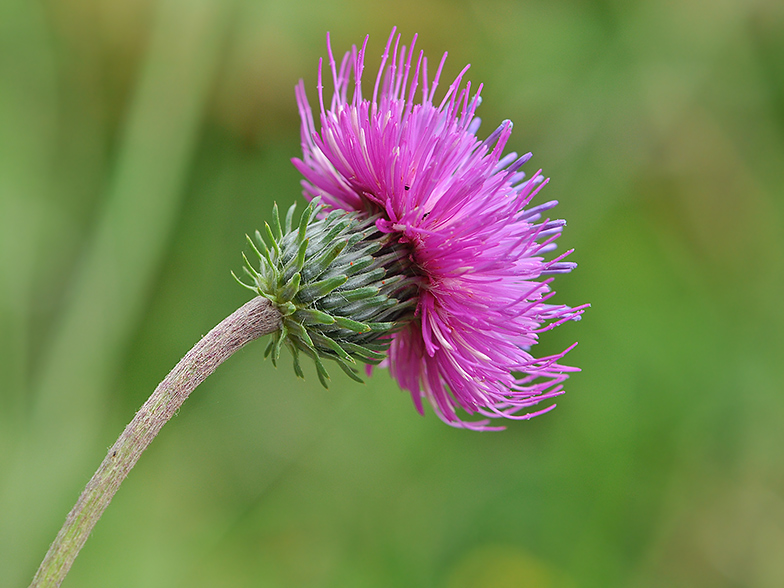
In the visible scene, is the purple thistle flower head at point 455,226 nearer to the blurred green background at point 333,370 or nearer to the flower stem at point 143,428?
the flower stem at point 143,428

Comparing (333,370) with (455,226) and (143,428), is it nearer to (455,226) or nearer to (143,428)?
(455,226)

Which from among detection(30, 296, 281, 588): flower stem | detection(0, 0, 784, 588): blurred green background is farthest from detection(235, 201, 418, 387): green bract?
detection(0, 0, 784, 588): blurred green background

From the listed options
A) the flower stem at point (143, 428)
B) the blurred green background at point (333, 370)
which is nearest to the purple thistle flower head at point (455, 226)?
the flower stem at point (143, 428)

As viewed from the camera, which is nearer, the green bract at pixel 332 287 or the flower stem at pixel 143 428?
the flower stem at pixel 143 428

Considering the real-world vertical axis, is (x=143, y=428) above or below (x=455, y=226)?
below

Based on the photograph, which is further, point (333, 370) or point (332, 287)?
point (333, 370)

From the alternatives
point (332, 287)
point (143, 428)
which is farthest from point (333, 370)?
point (143, 428)
